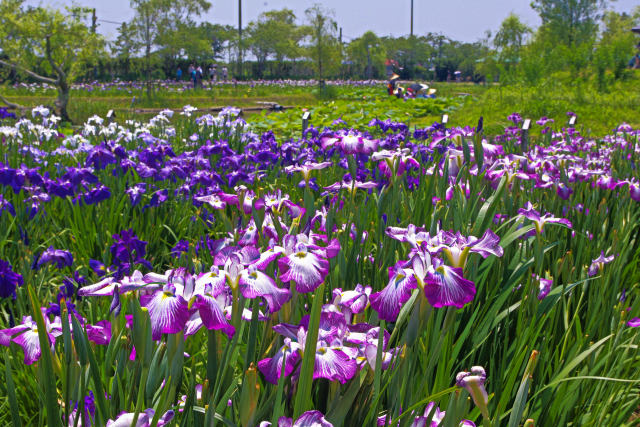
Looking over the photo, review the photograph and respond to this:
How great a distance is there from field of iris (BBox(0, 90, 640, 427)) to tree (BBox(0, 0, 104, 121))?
1161cm

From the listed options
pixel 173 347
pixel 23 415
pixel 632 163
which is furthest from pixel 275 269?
pixel 632 163

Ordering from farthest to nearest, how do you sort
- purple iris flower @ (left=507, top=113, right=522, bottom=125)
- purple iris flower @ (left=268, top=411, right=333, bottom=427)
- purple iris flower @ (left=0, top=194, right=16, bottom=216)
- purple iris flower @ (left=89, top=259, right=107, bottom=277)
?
purple iris flower @ (left=507, top=113, right=522, bottom=125) < purple iris flower @ (left=0, top=194, right=16, bottom=216) < purple iris flower @ (left=89, top=259, right=107, bottom=277) < purple iris flower @ (left=268, top=411, right=333, bottom=427)

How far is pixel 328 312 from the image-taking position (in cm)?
122

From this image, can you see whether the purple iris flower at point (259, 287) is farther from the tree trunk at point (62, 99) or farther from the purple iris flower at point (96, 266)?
the tree trunk at point (62, 99)

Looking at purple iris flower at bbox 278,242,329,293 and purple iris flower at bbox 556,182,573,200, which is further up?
purple iris flower at bbox 278,242,329,293

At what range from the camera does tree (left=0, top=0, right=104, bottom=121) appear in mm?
13945

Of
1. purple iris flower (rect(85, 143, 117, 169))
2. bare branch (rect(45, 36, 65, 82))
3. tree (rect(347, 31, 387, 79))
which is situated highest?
tree (rect(347, 31, 387, 79))

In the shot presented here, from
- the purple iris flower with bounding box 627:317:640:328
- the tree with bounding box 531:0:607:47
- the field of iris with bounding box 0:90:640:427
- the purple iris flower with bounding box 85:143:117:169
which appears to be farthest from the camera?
the tree with bounding box 531:0:607:47

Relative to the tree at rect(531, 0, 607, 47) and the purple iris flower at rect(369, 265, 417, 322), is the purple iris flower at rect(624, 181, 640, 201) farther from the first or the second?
the tree at rect(531, 0, 607, 47)

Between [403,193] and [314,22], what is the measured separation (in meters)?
29.5

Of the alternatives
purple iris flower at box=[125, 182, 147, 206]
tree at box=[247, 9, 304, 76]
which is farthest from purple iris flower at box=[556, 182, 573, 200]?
tree at box=[247, 9, 304, 76]

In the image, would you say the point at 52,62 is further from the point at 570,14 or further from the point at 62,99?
A: the point at 570,14

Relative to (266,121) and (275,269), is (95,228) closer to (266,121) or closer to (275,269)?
(275,269)

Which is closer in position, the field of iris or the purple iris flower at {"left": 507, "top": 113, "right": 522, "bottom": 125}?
the field of iris
